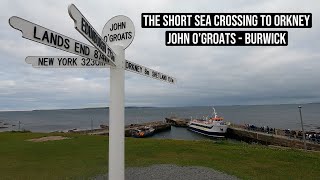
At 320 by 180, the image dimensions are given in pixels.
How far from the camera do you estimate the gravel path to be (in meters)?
10.5

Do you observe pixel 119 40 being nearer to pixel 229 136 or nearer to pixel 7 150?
pixel 7 150

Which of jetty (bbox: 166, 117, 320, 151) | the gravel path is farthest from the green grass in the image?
jetty (bbox: 166, 117, 320, 151)

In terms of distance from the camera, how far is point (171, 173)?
11078 millimetres

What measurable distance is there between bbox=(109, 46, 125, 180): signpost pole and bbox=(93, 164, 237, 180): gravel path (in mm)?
5847

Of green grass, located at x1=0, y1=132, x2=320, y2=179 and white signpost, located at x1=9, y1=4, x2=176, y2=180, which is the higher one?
white signpost, located at x1=9, y1=4, x2=176, y2=180

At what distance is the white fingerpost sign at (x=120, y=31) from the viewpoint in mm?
4949

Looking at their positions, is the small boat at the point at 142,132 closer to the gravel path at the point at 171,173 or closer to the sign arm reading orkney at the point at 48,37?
the gravel path at the point at 171,173

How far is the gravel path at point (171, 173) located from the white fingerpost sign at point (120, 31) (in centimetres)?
684

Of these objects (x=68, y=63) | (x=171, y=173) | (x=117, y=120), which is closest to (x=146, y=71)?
(x=117, y=120)

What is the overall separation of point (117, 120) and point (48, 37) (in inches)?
86.7

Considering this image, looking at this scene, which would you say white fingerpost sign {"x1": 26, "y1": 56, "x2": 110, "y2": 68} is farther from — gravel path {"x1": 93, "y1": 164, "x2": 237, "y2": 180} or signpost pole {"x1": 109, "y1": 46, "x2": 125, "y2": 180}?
gravel path {"x1": 93, "y1": 164, "x2": 237, "y2": 180}

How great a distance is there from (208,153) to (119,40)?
13263 mm

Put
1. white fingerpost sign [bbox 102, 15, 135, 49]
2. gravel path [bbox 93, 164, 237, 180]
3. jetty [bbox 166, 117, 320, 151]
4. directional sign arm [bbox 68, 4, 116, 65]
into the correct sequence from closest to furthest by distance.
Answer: directional sign arm [bbox 68, 4, 116, 65]
white fingerpost sign [bbox 102, 15, 135, 49]
gravel path [bbox 93, 164, 237, 180]
jetty [bbox 166, 117, 320, 151]

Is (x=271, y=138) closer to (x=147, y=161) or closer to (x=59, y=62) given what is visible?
(x=147, y=161)
